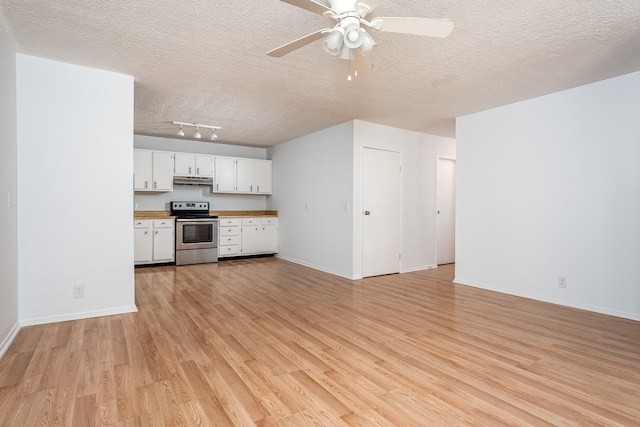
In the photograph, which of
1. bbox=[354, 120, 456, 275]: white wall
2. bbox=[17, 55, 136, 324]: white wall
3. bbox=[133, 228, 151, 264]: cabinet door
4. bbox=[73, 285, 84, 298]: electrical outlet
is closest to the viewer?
bbox=[17, 55, 136, 324]: white wall

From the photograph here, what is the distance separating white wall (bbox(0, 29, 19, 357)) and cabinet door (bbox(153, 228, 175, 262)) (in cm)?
308

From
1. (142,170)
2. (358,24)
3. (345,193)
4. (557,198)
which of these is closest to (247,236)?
(142,170)

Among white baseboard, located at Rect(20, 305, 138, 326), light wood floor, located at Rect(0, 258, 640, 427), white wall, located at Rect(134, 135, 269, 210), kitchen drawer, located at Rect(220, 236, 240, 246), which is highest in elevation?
white wall, located at Rect(134, 135, 269, 210)

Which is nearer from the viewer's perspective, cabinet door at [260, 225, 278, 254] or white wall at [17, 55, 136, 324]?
white wall at [17, 55, 136, 324]

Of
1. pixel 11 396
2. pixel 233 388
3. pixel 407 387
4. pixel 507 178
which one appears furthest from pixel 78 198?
pixel 507 178

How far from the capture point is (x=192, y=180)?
6.44m

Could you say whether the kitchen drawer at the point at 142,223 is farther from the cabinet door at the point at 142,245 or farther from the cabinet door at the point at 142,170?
the cabinet door at the point at 142,170

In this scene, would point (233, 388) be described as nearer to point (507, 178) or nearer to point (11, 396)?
point (11, 396)

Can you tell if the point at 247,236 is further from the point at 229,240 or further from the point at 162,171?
the point at 162,171

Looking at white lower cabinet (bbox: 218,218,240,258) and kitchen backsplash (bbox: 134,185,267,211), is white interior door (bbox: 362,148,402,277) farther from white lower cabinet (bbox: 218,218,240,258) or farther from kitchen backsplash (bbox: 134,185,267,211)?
kitchen backsplash (bbox: 134,185,267,211)

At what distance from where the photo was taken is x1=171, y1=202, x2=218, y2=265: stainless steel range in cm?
611

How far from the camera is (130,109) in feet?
11.0

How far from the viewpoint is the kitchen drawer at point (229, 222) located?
258 inches

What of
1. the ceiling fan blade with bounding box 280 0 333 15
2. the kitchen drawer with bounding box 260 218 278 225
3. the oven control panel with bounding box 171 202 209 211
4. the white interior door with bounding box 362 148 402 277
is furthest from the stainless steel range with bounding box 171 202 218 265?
the ceiling fan blade with bounding box 280 0 333 15
